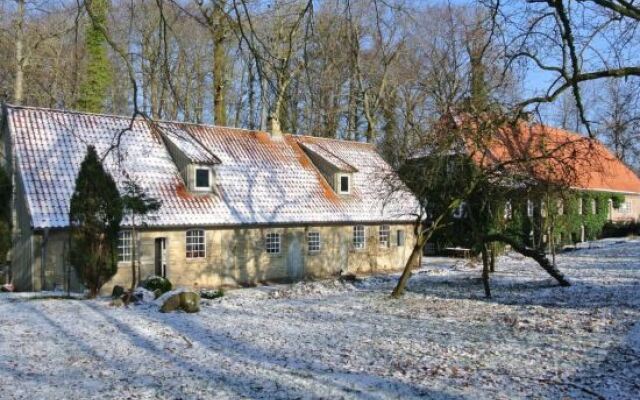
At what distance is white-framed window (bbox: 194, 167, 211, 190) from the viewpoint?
23.4 metres

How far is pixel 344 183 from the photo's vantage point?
28141 millimetres

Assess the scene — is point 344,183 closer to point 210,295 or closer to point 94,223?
point 210,295

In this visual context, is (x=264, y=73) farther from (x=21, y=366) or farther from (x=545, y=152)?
(x=545, y=152)

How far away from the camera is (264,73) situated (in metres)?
5.31

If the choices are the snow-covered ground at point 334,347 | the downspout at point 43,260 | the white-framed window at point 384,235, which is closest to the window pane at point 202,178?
the downspout at point 43,260

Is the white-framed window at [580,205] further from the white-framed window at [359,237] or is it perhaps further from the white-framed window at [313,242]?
the white-framed window at [313,242]

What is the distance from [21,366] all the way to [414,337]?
7071mm

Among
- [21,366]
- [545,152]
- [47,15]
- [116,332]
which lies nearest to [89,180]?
[116,332]

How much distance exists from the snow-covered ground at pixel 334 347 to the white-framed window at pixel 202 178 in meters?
6.54

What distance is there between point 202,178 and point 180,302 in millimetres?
8961

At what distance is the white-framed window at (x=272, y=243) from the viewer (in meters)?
24.3

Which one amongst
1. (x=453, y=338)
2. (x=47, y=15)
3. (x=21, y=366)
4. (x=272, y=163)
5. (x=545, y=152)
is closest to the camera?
(x=47, y=15)

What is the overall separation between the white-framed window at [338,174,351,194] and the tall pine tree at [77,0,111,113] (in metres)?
11.2

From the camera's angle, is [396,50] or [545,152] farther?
[545,152]
